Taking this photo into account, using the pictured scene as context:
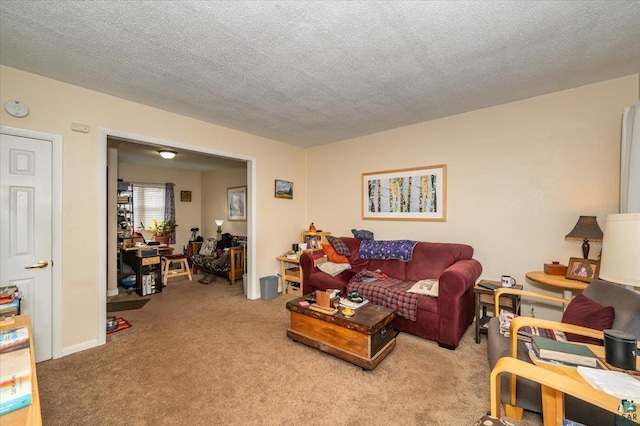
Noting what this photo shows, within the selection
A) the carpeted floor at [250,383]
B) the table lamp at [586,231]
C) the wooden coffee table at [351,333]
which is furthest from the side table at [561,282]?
the wooden coffee table at [351,333]

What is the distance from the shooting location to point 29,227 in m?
2.43

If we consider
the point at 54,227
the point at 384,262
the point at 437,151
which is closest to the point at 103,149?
the point at 54,227

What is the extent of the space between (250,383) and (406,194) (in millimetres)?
3028

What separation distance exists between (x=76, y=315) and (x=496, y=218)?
4.64 metres

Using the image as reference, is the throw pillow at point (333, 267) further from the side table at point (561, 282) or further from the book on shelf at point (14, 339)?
the book on shelf at point (14, 339)

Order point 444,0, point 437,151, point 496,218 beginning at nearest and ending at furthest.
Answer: point 444,0 → point 496,218 → point 437,151

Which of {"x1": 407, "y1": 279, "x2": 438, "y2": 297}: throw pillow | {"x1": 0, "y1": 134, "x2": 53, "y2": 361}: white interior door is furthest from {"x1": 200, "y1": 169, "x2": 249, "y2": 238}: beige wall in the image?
{"x1": 407, "y1": 279, "x2": 438, "y2": 297}: throw pillow

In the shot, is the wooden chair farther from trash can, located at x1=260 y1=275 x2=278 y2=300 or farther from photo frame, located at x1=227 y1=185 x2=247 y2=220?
trash can, located at x1=260 y1=275 x2=278 y2=300

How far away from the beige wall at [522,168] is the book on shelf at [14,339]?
3.79 meters

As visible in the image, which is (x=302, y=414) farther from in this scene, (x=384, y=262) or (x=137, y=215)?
(x=137, y=215)

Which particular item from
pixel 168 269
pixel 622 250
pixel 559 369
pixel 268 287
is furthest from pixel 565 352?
pixel 168 269

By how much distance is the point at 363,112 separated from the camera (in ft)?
11.0

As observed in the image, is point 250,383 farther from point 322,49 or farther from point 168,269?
point 168,269

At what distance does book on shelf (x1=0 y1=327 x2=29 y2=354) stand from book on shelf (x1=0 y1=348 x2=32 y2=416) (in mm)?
54
